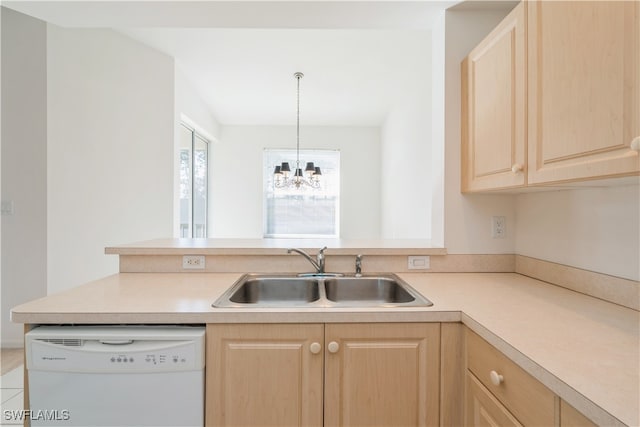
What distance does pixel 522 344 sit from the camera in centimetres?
81

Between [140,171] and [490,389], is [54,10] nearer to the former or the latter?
[140,171]

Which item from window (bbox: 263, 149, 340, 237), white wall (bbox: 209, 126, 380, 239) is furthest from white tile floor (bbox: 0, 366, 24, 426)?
window (bbox: 263, 149, 340, 237)

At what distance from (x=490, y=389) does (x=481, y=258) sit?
0.92 meters

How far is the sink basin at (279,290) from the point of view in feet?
5.17

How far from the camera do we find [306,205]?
5641 millimetres

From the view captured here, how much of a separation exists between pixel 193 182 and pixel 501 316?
14.0 feet

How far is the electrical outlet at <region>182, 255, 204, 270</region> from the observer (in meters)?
1.67

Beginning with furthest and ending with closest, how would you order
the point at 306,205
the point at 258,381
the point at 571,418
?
the point at 306,205 → the point at 258,381 → the point at 571,418

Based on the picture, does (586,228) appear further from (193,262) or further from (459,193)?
(193,262)

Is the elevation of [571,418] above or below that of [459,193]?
below

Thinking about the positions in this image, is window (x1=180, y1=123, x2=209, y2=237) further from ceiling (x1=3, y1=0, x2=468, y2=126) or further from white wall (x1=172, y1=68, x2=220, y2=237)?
ceiling (x1=3, y1=0, x2=468, y2=126)

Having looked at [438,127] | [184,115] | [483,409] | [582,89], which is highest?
[184,115]

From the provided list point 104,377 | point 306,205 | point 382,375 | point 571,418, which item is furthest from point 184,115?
point 571,418

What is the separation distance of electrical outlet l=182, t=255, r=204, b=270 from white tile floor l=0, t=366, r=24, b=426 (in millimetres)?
1381
